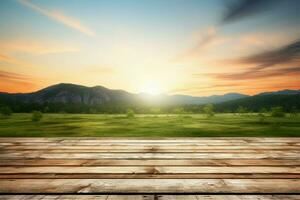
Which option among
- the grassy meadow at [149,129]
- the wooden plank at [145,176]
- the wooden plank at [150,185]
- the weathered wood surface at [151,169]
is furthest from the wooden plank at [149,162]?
the grassy meadow at [149,129]

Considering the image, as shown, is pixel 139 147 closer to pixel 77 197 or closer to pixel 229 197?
pixel 77 197

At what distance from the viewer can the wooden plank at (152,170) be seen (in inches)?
91.9

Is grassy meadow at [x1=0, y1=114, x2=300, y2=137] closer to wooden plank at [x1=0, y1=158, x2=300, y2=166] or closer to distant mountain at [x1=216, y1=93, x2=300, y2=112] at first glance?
wooden plank at [x1=0, y1=158, x2=300, y2=166]

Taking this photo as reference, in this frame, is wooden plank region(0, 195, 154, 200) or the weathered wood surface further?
the weathered wood surface

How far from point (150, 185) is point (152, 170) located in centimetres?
42

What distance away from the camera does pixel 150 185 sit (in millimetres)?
1972

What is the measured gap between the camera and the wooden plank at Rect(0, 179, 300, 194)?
1.86 meters

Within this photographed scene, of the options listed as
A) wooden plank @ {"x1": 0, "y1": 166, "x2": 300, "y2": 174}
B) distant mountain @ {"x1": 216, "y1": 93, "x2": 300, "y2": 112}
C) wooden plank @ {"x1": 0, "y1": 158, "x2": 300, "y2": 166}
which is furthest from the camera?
distant mountain @ {"x1": 216, "y1": 93, "x2": 300, "y2": 112}

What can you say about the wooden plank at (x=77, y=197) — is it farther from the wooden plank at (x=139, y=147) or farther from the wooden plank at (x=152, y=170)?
the wooden plank at (x=139, y=147)

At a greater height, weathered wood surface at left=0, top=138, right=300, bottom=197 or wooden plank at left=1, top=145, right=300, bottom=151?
wooden plank at left=1, top=145, right=300, bottom=151

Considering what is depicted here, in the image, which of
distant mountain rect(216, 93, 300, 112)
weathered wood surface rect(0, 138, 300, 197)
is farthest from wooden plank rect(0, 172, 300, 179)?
distant mountain rect(216, 93, 300, 112)

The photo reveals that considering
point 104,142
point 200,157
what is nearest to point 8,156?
point 104,142

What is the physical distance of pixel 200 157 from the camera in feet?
9.57

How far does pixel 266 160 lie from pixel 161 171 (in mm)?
1508
